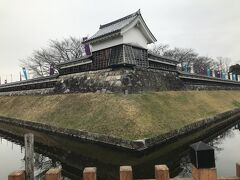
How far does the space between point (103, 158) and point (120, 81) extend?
5974 millimetres

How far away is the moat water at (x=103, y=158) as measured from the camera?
614 centimetres

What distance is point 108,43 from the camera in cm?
1405

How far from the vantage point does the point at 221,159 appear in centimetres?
728

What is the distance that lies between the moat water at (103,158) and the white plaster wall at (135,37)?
6956mm

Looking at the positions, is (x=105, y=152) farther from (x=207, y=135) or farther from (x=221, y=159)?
(x=207, y=135)

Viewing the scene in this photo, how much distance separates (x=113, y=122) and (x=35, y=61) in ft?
88.3

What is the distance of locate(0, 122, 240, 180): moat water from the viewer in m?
6.14

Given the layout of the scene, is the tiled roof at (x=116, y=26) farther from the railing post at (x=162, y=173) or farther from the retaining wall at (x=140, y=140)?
the railing post at (x=162, y=173)

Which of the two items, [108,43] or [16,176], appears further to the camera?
[108,43]

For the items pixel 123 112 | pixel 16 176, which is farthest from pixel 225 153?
pixel 16 176

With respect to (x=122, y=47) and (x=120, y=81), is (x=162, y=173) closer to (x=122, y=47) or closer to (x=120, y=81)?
(x=120, y=81)

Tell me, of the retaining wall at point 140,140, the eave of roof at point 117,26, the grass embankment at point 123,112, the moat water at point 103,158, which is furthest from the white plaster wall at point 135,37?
the moat water at point 103,158

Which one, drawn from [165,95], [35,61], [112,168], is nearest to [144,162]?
[112,168]

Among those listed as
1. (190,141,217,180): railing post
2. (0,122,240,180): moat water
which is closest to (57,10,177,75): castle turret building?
(0,122,240,180): moat water
